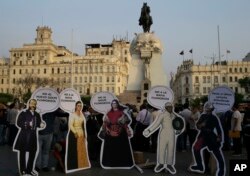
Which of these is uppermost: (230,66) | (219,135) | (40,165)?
(230,66)

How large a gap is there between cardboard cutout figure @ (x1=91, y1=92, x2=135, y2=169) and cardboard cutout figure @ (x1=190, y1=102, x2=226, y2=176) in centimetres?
185

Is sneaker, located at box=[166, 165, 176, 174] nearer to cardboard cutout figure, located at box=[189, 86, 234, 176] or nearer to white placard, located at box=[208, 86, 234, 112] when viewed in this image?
cardboard cutout figure, located at box=[189, 86, 234, 176]

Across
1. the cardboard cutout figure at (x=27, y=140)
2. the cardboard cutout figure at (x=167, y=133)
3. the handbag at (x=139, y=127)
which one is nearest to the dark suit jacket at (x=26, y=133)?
the cardboard cutout figure at (x=27, y=140)

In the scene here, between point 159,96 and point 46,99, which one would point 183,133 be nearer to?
point 159,96

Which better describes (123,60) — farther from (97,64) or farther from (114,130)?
(114,130)

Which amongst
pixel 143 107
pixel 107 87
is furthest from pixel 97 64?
pixel 143 107

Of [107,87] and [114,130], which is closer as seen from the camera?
[114,130]

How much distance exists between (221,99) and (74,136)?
4.47 m

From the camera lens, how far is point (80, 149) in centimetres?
986

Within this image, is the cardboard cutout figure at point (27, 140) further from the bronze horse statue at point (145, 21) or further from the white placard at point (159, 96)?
the bronze horse statue at point (145, 21)

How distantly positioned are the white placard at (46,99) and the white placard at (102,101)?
1.20 meters

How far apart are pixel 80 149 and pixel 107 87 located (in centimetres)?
8723

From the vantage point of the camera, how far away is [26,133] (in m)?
8.90

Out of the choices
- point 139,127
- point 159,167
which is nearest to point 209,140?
point 159,167
